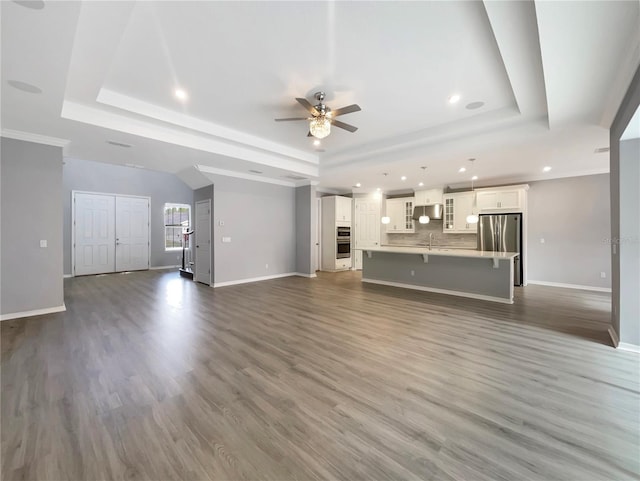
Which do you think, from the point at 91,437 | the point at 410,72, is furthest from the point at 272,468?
the point at 410,72

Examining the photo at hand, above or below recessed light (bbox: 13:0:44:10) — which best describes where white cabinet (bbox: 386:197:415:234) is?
below

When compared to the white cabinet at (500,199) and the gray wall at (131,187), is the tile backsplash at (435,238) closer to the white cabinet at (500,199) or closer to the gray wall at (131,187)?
the white cabinet at (500,199)

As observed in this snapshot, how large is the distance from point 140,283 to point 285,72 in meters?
6.49

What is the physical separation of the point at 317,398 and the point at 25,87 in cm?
414

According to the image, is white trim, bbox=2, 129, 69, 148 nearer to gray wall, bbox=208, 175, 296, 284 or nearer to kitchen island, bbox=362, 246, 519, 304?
gray wall, bbox=208, 175, 296, 284

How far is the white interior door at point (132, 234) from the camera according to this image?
8609 millimetres

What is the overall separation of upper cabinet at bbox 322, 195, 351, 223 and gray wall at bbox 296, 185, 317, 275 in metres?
1.04

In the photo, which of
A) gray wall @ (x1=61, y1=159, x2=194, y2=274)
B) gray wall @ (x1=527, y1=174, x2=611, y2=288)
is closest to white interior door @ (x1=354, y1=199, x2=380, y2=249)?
gray wall @ (x1=527, y1=174, x2=611, y2=288)

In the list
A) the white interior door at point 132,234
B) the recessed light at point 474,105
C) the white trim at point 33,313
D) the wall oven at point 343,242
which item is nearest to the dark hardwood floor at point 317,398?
the white trim at point 33,313

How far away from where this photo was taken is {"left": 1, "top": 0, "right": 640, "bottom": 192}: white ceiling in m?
2.07

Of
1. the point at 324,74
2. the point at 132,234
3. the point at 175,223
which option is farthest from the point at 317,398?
the point at 175,223

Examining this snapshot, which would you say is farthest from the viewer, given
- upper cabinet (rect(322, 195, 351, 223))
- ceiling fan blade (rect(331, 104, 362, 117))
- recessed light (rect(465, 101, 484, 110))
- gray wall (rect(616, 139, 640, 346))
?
upper cabinet (rect(322, 195, 351, 223))

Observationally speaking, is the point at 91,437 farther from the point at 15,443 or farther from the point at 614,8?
the point at 614,8

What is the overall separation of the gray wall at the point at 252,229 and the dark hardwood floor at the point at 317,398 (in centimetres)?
273
